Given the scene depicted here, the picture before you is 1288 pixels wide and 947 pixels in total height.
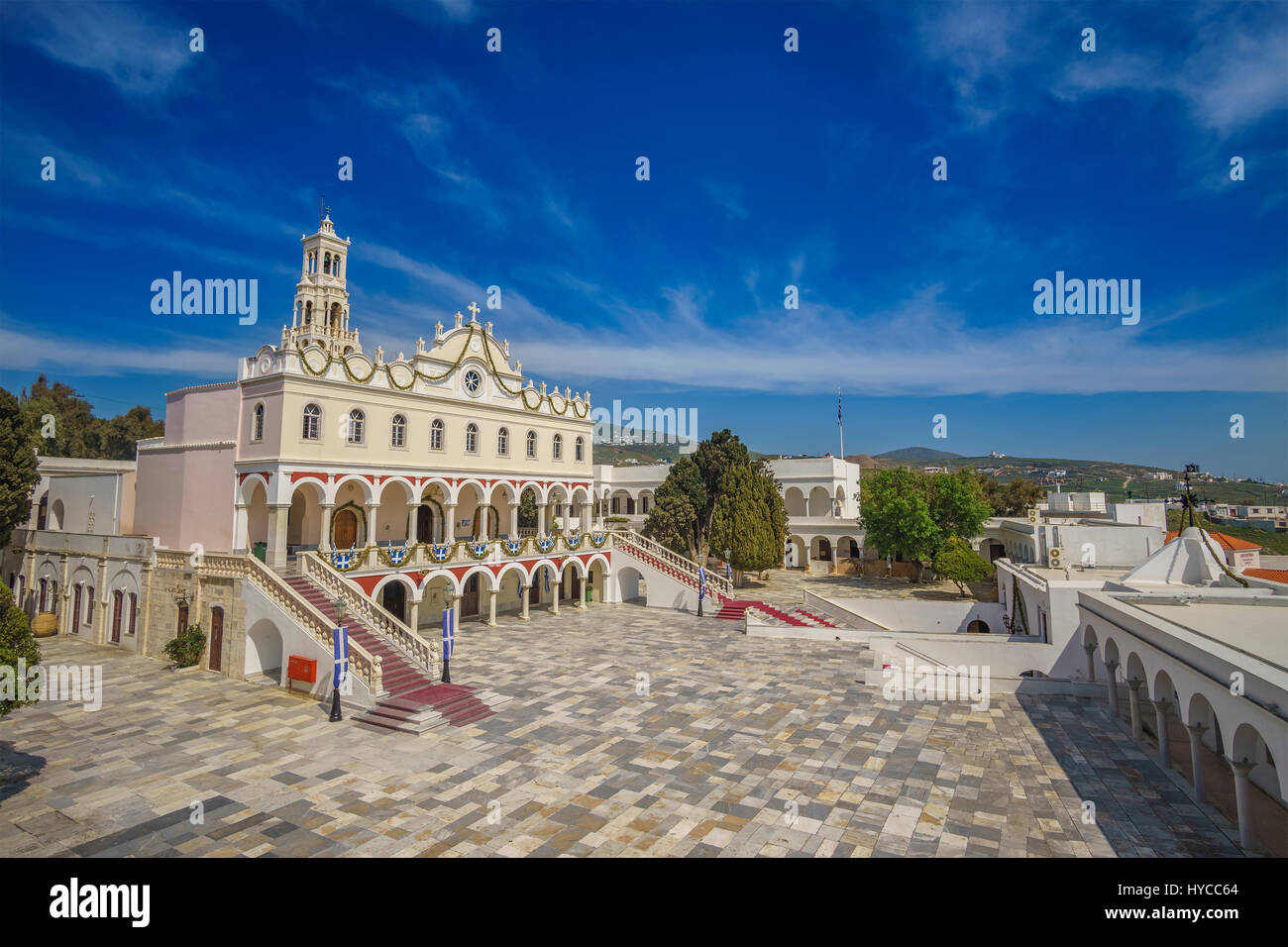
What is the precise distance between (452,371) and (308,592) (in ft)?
39.4

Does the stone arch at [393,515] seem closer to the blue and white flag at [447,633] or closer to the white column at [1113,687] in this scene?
the blue and white flag at [447,633]

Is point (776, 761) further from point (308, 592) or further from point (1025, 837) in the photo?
point (308, 592)

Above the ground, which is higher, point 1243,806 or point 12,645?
point 12,645

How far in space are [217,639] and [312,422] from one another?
8.12 meters

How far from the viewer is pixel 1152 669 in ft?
45.0

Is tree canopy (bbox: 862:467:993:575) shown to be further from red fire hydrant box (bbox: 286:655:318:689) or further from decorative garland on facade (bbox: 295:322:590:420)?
red fire hydrant box (bbox: 286:655:318:689)

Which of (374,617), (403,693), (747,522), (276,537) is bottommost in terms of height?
(403,693)

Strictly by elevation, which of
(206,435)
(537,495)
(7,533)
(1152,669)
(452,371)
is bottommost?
(1152,669)

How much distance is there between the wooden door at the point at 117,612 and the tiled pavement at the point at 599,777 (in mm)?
5796

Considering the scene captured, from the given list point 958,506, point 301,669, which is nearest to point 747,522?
point 958,506

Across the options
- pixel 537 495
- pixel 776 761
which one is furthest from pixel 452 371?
pixel 776 761

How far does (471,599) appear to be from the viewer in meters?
30.4

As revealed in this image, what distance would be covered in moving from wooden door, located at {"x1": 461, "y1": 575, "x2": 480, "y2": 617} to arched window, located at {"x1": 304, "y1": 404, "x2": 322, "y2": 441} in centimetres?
1020

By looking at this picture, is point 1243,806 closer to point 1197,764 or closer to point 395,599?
point 1197,764
